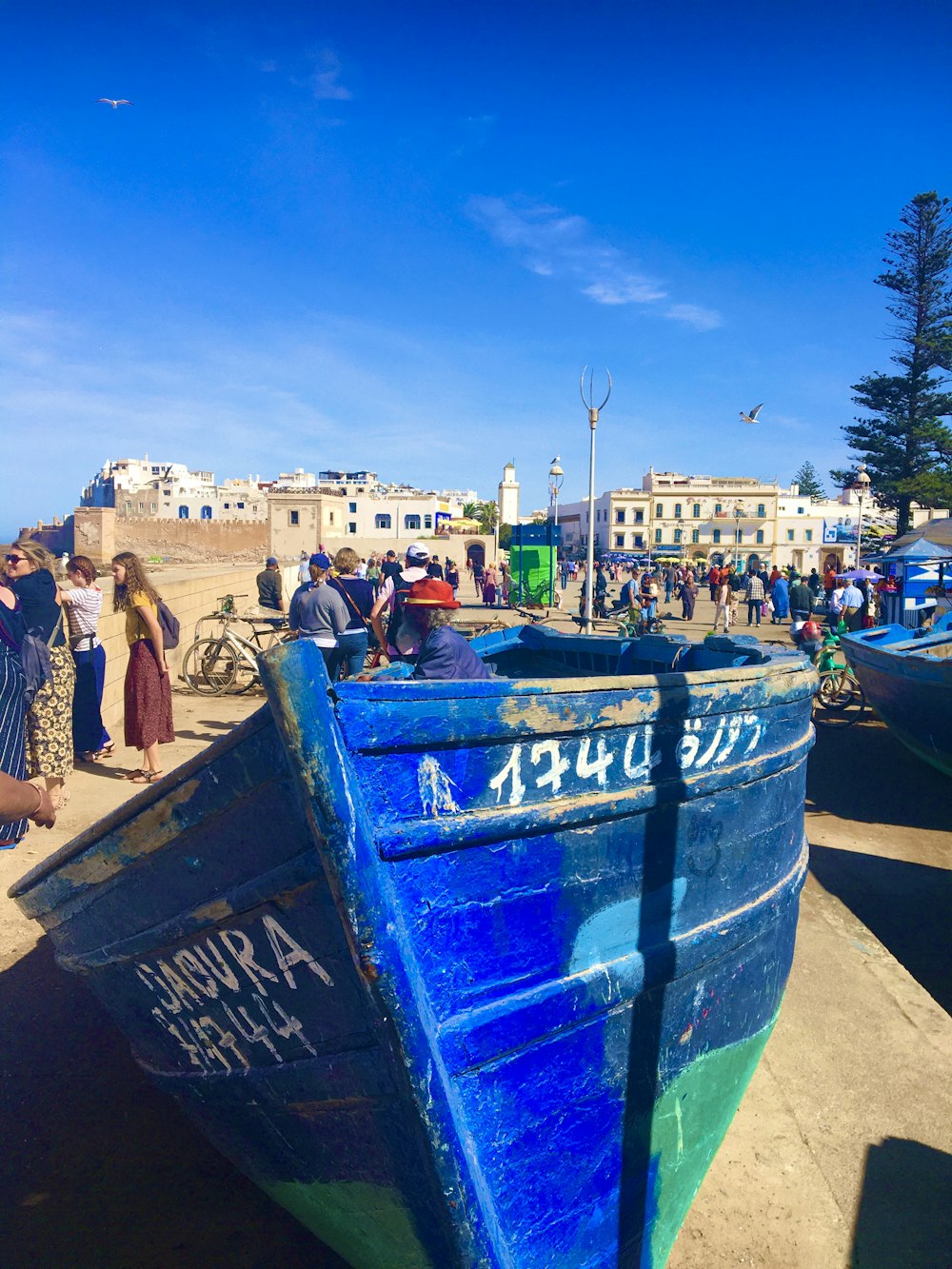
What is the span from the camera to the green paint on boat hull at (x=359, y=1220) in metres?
2.32

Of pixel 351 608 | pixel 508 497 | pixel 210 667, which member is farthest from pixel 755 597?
pixel 508 497

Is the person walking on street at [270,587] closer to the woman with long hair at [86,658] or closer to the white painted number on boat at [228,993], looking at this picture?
the woman with long hair at [86,658]

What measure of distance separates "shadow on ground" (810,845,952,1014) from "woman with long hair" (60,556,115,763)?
5.60 meters

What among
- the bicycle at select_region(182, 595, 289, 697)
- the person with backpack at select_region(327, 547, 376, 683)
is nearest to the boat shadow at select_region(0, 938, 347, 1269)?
the person with backpack at select_region(327, 547, 376, 683)

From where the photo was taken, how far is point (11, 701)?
4.88 m

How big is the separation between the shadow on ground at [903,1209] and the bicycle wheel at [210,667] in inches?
320

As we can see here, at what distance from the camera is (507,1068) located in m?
2.22

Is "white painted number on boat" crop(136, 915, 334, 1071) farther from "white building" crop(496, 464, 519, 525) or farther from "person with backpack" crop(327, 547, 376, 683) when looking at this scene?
"white building" crop(496, 464, 519, 525)

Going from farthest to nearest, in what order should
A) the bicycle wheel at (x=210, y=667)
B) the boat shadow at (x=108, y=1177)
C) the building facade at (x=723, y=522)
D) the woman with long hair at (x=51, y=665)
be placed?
1. the building facade at (x=723, y=522)
2. the bicycle wheel at (x=210, y=667)
3. the woman with long hair at (x=51, y=665)
4. the boat shadow at (x=108, y=1177)

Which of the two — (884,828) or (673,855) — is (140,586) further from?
(884,828)

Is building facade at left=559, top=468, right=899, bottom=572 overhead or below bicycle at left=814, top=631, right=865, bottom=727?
overhead

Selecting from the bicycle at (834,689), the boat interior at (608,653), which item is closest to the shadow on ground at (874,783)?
the bicycle at (834,689)

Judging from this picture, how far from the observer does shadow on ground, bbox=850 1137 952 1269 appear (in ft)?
8.73

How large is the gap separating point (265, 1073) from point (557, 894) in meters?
0.98
